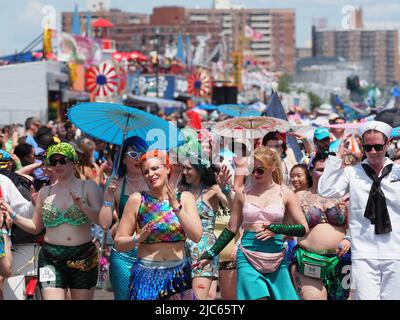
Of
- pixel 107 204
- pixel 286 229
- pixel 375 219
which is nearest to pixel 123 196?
pixel 107 204

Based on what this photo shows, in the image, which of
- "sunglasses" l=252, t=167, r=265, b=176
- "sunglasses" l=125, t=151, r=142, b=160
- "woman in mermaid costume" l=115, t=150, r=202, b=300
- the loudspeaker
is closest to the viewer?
"woman in mermaid costume" l=115, t=150, r=202, b=300

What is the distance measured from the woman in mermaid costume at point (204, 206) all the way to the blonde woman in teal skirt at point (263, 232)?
790 millimetres

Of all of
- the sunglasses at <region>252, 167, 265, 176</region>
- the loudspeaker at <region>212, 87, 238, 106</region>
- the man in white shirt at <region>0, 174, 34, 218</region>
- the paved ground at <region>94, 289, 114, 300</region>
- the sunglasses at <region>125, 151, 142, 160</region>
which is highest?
the sunglasses at <region>125, 151, 142, 160</region>

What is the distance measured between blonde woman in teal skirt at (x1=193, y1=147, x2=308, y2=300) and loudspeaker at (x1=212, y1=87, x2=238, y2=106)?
36.1m

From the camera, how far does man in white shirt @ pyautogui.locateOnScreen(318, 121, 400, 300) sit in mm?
7258

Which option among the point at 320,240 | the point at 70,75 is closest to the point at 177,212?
the point at 320,240

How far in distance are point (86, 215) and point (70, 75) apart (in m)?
31.9

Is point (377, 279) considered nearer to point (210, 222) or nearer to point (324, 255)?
point (324, 255)

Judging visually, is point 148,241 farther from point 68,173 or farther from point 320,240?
point 320,240

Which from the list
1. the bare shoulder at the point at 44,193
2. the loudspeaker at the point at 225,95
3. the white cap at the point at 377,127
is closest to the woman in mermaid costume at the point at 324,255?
the white cap at the point at 377,127

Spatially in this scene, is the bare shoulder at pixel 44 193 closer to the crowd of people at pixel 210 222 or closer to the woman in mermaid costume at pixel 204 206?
the crowd of people at pixel 210 222

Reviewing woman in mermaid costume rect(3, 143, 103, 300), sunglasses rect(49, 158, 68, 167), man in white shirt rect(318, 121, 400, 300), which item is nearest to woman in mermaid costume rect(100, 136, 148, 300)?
woman in mermaid costume rect(3, 143, 103, 300)

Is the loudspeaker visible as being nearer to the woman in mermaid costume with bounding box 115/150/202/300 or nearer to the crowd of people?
the crowd of people

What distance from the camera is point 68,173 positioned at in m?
8.16
